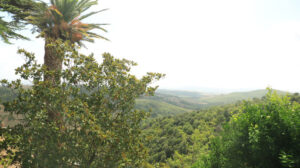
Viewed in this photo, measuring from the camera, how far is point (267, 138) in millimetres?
5238

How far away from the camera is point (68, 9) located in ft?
28.0

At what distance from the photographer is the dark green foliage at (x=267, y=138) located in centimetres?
497

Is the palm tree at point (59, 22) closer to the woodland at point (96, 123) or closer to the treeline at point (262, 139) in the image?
the woodland at point (96, 123)

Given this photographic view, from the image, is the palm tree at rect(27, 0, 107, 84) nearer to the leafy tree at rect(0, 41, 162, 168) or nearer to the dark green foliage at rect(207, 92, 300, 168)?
the leafy tree at rect(0, 41, 162, 168)

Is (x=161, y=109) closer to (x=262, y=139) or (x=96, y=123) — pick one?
(x=262, y=139)

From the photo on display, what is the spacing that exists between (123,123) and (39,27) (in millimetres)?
6652

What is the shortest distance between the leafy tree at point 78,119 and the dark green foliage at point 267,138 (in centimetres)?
341

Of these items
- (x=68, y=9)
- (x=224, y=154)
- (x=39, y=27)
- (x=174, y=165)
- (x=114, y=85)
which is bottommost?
(x=174, y=165)

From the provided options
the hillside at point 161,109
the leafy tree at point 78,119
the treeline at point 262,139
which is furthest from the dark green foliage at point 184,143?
the hillside at point 161,109

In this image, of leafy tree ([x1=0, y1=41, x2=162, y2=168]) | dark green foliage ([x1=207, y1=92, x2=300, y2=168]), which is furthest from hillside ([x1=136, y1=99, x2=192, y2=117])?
leafy tree ([x1=0, y1=41, x2=162, y2=168])

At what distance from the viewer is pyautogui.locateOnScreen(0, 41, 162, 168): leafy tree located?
15.2 ft

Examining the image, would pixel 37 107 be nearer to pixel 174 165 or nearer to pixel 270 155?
pixel 270 155

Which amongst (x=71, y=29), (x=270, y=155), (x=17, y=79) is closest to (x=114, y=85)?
(x=17, y=79)

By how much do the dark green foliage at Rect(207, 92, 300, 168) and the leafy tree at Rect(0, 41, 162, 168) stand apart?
134 inches
